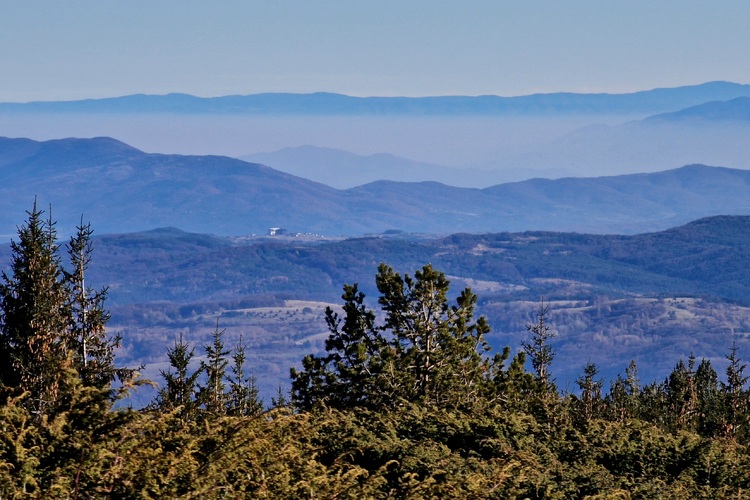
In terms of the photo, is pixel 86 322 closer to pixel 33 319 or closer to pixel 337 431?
pixel 33 319

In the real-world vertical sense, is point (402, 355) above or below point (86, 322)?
below

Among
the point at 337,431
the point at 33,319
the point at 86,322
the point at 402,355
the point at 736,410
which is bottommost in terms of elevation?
the point at 736,410

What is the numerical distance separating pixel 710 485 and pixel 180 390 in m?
21.0

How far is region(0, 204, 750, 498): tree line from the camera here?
449 inches

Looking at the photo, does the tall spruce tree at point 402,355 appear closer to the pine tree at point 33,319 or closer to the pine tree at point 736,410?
the pine tree at point 33,319

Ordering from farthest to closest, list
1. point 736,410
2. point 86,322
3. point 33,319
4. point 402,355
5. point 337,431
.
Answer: point 736,410, point 402,355, point 86,322, point 33,319, point 337,431

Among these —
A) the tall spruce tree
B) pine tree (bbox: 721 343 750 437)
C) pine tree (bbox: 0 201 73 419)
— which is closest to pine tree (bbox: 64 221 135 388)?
pine tree (bbox: 0 201 73 419)

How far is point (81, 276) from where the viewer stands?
2944cm

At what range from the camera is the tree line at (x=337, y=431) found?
11.4 m

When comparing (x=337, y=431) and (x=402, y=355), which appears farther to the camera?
(x=402, y=355)

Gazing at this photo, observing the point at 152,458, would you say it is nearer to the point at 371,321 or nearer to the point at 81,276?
the point at 81,276

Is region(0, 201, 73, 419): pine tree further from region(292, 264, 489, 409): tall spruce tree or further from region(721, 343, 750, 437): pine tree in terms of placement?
region(721, 343, 750, 437): pine tree

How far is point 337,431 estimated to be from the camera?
17.4 meters

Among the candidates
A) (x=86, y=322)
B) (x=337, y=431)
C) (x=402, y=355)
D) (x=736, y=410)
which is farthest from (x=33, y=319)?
(x=736, y=410)
